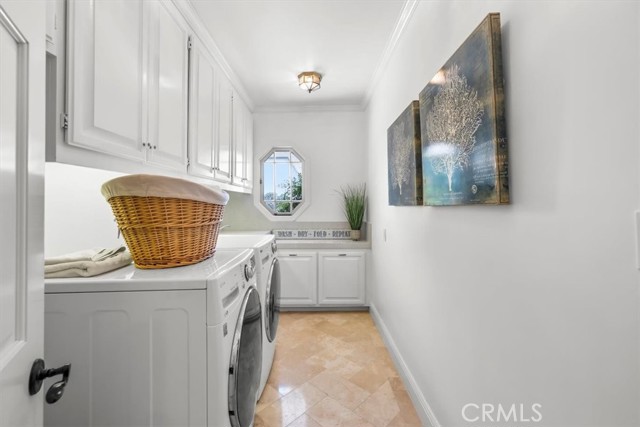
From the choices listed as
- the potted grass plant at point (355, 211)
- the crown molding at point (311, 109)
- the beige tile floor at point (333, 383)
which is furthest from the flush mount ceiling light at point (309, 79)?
the beige tile floor at point (333, 383)

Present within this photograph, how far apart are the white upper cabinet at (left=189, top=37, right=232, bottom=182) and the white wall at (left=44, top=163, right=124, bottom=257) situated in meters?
0.53

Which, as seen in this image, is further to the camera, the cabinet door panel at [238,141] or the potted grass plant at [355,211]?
the potted grass plant at [355,211]

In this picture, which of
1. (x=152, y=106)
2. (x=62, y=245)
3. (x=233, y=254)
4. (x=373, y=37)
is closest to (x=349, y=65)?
(x=373, y=37)

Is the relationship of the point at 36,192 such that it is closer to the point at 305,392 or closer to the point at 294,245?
the point at 305,392

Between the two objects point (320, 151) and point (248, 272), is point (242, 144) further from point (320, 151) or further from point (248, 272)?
point (248, 272)

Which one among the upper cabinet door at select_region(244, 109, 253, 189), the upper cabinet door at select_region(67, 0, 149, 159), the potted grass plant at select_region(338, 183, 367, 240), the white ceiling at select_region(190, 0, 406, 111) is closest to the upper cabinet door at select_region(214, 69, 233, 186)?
the white ceiling at select_region(190, 0, 406, 111)

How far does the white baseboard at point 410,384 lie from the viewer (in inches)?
57.0

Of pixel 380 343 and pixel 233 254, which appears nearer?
pixel 233 254

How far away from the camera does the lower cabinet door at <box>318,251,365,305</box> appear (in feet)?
10.1

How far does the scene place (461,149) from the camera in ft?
3.36

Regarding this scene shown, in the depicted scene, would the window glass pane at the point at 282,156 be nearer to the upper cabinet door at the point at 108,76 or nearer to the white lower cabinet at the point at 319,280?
the white lower cabinet at the point at 319,280

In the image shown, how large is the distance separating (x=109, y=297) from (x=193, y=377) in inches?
14.9

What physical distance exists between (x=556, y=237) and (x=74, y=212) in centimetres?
187

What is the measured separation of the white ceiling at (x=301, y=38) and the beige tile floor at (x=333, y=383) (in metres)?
2.44
